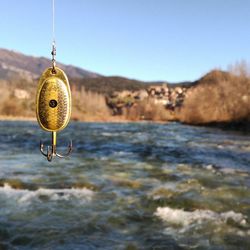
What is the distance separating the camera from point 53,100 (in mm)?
6102

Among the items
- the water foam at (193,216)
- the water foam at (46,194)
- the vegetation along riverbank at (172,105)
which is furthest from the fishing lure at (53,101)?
the vegetation along riverbank at (172,105)

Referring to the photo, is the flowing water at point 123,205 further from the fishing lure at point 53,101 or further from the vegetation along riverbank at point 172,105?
the vegetation along riverbank at point 172,105

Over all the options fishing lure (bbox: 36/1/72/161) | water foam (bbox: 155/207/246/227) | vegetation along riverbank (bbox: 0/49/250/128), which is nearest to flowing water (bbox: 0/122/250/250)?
water foam (bbox: 155/207/246/227)

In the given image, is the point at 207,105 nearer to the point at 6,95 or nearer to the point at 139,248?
the point at 6,95

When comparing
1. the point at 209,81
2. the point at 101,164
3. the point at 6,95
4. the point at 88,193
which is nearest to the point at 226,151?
the point at 101,164

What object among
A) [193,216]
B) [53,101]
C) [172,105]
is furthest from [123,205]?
[172,105]

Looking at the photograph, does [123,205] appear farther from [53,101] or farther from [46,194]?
[53,101]

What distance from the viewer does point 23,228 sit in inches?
351

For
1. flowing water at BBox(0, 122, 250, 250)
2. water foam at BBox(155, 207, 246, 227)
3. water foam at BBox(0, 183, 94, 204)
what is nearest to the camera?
flowing water at BBox(0, 122, 250, 250)

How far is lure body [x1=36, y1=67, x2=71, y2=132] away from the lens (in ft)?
19.5

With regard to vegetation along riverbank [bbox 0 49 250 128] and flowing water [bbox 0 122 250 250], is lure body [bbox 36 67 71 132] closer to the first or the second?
flowing water [bbox 0 122 250 250]

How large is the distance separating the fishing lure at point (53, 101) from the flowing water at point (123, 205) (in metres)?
2.94

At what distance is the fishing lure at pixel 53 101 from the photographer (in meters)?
5.95

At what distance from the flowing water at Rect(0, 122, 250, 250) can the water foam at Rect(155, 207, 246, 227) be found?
2 cm
